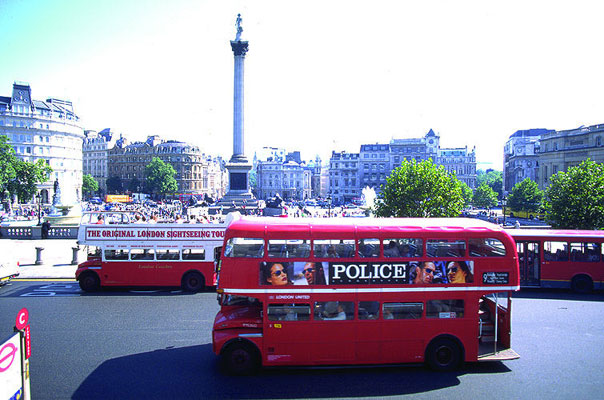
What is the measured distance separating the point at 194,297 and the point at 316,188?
144 m

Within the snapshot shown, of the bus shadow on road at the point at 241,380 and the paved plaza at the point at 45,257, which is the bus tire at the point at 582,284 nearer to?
the bus shadow on road at the point at 241,380

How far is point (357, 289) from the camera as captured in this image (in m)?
9.53

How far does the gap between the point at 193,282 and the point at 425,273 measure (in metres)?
10.8

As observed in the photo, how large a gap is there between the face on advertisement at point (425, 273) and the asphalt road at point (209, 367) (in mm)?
2130

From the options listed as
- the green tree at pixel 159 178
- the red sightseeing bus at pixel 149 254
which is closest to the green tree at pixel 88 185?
the green tree at pixel 159 178

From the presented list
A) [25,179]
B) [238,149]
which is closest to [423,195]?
[238,149]

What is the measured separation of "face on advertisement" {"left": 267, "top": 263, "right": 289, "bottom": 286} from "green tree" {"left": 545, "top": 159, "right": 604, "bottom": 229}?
22826 mm

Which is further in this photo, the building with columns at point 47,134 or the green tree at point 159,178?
the green tree at point 159,178

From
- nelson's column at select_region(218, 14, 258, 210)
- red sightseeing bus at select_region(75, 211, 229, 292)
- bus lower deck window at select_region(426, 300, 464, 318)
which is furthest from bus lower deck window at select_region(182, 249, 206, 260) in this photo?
nelson's column at select_region(218, 14, 258, 210)

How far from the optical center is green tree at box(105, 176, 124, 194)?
116675 millimetres

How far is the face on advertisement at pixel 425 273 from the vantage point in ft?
31.5

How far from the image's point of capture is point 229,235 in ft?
31.1

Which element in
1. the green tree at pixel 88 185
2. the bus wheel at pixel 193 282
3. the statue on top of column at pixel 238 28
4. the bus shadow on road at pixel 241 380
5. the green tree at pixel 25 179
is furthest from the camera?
the green tree at pixel 88 185

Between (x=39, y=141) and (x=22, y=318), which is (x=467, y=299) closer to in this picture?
(x=22, y=318)
